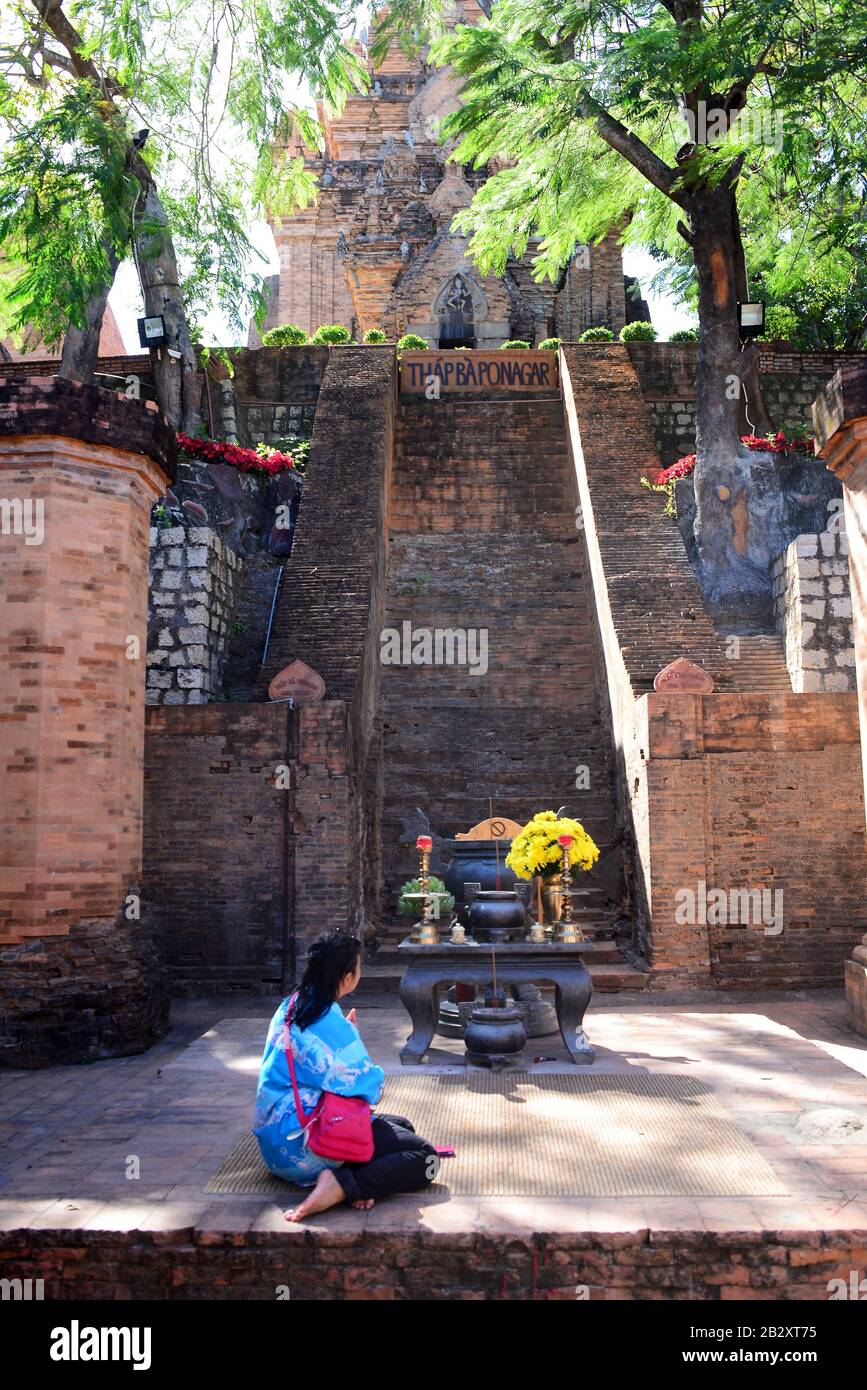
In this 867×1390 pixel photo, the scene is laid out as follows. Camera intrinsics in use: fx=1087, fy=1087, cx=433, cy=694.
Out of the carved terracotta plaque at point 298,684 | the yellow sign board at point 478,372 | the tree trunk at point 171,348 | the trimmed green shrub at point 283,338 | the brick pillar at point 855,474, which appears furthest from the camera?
the trimmed green shrub at point 283,338

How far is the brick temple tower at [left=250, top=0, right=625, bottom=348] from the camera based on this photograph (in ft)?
82.6

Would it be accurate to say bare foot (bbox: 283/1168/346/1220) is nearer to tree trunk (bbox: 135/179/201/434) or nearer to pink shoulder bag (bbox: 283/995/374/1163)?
pink shoulder bag (bbox: 283/995/374/1163)

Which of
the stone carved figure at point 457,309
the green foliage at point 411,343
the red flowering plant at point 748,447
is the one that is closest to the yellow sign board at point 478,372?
the green foliage at point 411,343

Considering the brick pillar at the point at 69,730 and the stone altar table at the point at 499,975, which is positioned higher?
the brick pillar at the point at 69,730

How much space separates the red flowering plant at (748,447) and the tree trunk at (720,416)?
1.58 feet

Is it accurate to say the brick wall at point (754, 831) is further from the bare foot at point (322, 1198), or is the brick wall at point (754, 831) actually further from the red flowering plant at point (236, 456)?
the red flowering plant at point (236, 456)

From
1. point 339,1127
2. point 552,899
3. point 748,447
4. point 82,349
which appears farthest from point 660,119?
point 339,1127

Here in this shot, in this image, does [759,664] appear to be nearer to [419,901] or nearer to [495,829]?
[495,829]

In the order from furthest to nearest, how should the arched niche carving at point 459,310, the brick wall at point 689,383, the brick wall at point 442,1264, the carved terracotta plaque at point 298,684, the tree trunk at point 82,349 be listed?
the arched niche carving at point 459,310 → the brick wall at point 689,383 → the tree trunk at point 82,349 → the carved terracotta plaque at point 298,684 → the brick wall at point 442,1264

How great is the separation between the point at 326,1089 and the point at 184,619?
7.28 m

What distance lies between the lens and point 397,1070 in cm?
592

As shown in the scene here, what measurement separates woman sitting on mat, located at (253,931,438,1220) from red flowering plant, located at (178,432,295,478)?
31.9 ft

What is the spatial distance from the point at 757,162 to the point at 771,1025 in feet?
31.0

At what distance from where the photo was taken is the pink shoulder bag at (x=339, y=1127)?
388 centimetres
